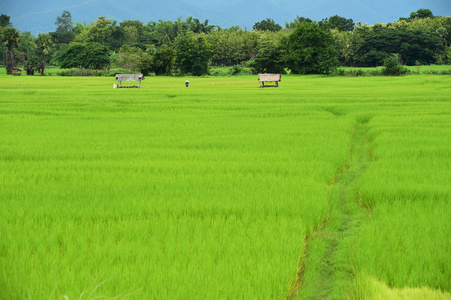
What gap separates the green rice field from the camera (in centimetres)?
351

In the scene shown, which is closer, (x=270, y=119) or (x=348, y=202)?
(x=348, y=202)

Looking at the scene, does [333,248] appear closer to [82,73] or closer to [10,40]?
[82,73]

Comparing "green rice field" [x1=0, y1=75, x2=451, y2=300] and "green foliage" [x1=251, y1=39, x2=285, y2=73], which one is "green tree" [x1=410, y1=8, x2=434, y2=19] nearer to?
"green foliage" [x1=251, y1=39, x2=285, y2=73]

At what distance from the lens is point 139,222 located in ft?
15.9


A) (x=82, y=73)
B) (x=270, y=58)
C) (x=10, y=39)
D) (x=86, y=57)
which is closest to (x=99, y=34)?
(x=86, y=57)

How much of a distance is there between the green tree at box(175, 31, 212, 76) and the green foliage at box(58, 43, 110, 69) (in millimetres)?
16302

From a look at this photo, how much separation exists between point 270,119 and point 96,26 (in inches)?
3686

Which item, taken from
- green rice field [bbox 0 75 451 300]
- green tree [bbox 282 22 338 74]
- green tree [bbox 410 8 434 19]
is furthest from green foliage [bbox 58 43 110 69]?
green tree [bbox 410 8 434 19]

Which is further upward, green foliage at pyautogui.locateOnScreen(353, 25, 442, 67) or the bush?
green foliage at pyautogui.locateOnScreen(353, 25, 442, 67)

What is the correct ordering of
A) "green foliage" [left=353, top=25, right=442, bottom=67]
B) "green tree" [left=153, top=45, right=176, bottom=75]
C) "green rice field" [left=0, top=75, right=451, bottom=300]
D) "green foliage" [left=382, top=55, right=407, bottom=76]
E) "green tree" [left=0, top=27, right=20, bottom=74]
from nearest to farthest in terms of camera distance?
"green rice field" [left=0, top=75, right=451, bottom=300] → "green foliage" [left=382, top=55, right=407, bottom=76] → "green tree" [left=153, top=45, right=176, bottom=75] → "green tree" [left=0, top=27, right=20, bottom=74] → "green foliage" [left=353, top=25, right=442, bottom=67]

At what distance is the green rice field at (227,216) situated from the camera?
11.5 ft

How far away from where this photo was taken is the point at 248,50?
89.4 m

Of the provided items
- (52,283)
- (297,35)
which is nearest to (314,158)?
(52,283)

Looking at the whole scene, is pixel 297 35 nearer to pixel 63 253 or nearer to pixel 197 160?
pixel 197 160
